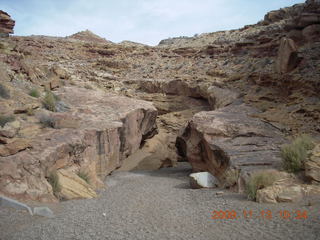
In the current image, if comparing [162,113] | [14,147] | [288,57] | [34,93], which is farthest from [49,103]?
[288,57]

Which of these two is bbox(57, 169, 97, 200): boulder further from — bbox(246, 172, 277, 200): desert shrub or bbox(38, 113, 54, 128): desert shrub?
bbox(246, 172, 277, 200): desert shrub

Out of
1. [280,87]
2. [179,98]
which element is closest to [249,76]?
[280,87]

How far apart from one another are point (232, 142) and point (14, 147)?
7274 millimetres

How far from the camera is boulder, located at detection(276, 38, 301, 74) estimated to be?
44.7 ft

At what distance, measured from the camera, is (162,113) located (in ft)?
68.2

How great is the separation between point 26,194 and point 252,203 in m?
4.94

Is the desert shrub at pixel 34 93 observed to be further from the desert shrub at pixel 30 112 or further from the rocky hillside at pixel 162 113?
the desert shrub at pixel 30 112

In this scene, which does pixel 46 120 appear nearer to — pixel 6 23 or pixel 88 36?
pixel 6 23

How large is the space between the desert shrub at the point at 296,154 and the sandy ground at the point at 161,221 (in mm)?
1523

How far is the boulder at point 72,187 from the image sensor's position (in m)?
7.16

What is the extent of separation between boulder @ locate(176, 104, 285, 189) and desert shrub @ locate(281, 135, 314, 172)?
31.4 inches

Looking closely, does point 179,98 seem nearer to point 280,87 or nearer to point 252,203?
point 280,87

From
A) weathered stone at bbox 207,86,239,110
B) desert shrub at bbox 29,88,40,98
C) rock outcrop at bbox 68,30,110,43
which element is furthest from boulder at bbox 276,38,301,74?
rock outcrop at bbox 68,30,110,43

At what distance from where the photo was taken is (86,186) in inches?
319
